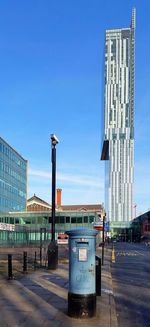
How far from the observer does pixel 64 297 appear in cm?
1144

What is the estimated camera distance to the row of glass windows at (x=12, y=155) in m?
93.2

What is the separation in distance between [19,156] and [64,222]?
2848 centimetres

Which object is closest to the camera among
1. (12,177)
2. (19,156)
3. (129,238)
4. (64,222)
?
(64,222)

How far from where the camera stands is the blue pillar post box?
30.2 ft

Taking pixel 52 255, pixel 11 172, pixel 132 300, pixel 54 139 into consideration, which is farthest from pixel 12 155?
pixel 132 300

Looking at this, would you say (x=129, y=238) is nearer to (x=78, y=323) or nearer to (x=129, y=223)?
(x=129, y=223)

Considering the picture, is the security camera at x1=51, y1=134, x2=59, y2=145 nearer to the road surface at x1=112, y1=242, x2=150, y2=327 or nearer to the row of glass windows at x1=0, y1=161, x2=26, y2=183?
the road surface at x1=112, y1=242, x2=150, y2=327

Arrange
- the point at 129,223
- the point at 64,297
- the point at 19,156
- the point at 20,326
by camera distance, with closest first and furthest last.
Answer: the point at 20,326
the point at 64,297
the point at 19,156
the point at 129,223

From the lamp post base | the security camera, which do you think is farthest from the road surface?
the security camera

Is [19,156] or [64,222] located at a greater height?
[19,156]

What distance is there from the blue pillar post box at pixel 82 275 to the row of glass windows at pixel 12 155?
83.4m

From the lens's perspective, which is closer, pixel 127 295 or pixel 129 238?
pixel 127 295

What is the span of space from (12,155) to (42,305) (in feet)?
303

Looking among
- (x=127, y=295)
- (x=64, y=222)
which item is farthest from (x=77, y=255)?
(x=64, y=222)
